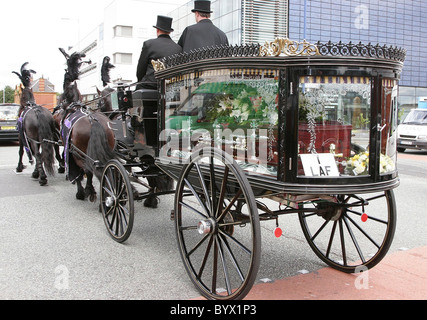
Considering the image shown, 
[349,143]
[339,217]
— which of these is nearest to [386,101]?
[349,143]

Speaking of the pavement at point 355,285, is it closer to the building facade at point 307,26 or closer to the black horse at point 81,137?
the black horse at point 81,137

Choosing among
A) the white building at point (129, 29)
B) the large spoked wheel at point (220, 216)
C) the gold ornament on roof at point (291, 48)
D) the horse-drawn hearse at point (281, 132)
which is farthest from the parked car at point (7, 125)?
the white building at point (129, 29)

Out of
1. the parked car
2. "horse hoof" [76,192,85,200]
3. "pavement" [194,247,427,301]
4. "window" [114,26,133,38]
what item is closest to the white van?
"pavement" [194,247,427,301]

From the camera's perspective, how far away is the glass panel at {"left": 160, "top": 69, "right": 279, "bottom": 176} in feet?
11.5

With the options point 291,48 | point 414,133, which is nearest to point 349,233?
point 291,48

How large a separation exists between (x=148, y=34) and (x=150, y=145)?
45216mm

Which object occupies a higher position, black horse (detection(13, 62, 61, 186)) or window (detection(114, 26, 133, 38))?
window (detection(114, 26, 133, 38))

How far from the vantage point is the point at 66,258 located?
4.62m

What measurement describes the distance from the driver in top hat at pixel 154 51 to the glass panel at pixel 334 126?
270 cm

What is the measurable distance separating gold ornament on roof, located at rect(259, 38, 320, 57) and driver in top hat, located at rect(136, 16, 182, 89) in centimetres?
251

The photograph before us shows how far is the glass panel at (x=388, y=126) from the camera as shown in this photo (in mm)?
3481

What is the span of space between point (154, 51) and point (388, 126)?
125 inches

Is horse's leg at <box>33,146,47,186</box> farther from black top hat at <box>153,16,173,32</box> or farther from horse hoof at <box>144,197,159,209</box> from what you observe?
black top hat at <box>153,16,173,32</box>

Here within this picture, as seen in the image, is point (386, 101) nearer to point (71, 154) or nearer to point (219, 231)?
point (219, 231)
